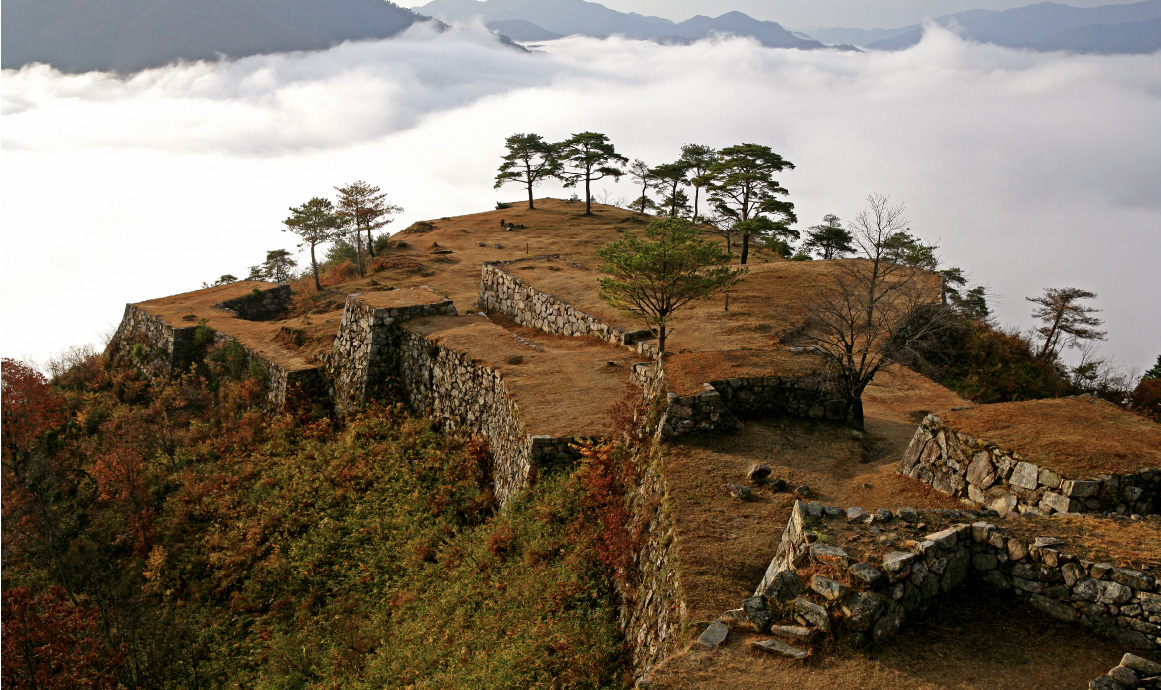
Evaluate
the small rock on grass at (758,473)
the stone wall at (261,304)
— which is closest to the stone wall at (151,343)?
the stone wall at (261,304)

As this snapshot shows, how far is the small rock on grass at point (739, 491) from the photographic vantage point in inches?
423

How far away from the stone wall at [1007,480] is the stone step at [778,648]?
5.35 m

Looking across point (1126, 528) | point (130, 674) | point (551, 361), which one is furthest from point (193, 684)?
point (1126, 528)

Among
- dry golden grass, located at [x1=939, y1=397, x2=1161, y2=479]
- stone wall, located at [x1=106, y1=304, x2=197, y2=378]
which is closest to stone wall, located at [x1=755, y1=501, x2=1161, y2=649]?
dry golden grass, located at [x1=939, y1=397, x2=1161, y2=479]

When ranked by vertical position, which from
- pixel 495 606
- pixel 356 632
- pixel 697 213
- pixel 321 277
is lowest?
pixel 356 632

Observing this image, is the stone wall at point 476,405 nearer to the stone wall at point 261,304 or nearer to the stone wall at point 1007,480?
the stone wall at point 1007,480

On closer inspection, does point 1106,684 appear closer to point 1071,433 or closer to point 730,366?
point 1071,433

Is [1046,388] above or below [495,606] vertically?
above

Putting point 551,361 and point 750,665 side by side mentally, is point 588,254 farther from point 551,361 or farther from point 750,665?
point 750,665

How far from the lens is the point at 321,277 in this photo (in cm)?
4609

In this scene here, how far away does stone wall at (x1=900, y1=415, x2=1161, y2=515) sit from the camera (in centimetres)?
916

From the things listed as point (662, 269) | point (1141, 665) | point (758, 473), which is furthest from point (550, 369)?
point (1141, 665)

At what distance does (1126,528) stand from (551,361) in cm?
1467

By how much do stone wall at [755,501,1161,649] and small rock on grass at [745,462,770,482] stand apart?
269cm
